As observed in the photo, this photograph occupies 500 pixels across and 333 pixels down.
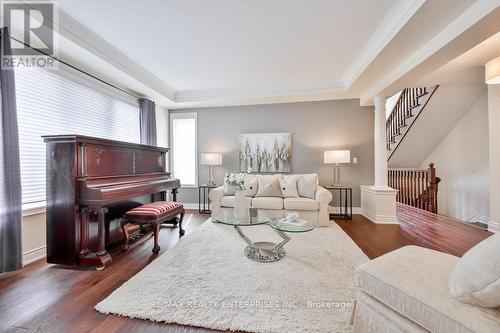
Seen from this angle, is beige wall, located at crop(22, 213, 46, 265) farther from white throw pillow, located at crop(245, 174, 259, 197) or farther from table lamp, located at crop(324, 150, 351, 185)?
table lamp, located at crop(324, 150, 351, 185)

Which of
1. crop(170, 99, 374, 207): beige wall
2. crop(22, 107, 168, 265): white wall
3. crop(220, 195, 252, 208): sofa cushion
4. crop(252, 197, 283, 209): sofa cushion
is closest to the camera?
crop(22, 107, 168, 265): white wall

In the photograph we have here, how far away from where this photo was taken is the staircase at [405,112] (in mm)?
4367

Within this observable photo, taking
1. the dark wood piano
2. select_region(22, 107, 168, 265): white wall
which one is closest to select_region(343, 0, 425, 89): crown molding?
the dark wood piano

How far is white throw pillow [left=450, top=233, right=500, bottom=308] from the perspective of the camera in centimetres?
82

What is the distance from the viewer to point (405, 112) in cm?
507

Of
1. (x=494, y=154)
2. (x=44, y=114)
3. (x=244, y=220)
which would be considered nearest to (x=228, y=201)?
(x=244, y=220)

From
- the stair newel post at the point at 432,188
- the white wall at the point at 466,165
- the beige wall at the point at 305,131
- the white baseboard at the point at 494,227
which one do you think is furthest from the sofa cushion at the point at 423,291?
the white wall at the point at 466,165

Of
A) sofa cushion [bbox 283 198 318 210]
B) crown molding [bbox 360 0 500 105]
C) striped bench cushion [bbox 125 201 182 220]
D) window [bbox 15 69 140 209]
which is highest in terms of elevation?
crown molding [bbox 360 0 500 105]

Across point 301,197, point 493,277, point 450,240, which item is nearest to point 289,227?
point 493,277

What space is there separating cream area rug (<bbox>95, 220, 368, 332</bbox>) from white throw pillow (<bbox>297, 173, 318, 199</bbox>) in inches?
48.9

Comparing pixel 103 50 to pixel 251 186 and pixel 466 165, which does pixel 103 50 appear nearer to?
pixel 251 186

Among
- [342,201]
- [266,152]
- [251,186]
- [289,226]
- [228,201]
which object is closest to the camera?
[289,226]

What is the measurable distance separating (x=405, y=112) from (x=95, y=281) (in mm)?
6724

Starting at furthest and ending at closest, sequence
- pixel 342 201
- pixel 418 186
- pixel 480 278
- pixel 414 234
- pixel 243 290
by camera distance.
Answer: pixel 418 186 < pixel 342 201 < pixel 414 234 < pixel 243 290 < pixel 480 278
